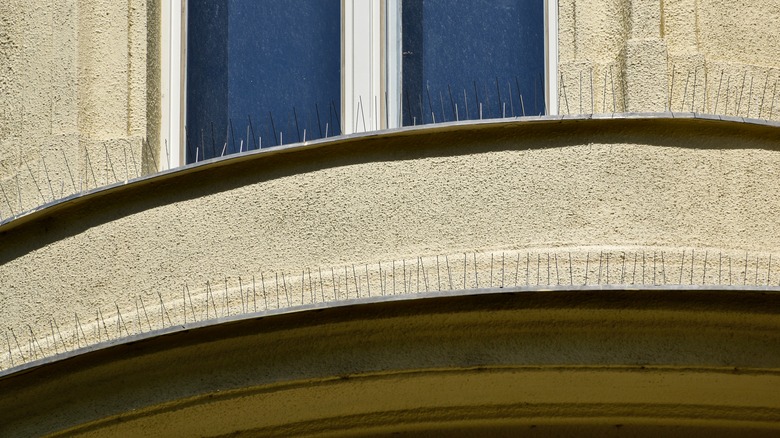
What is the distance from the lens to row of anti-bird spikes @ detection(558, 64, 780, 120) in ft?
30.8

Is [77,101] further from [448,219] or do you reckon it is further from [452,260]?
[452,260]

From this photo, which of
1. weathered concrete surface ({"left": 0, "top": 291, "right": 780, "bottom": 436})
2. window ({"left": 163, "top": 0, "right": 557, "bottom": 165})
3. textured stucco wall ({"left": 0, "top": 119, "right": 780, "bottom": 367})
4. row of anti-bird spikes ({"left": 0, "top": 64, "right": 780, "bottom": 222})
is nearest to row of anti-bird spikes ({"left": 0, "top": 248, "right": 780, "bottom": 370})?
textured stucco wall ({"left": 0, "top": 119, "right": 780, "bottom": 367})

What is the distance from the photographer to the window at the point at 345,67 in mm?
9938

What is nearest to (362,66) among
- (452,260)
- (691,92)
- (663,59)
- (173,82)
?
(173,82)

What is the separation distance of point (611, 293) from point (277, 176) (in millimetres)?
1986

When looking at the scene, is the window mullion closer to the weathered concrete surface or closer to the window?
the window

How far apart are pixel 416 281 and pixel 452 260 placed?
0.22 m

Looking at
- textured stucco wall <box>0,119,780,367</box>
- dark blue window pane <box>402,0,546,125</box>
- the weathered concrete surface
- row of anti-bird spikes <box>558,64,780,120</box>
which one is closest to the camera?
the weathered concrete surface

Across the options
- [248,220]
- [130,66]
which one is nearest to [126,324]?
[248,220]

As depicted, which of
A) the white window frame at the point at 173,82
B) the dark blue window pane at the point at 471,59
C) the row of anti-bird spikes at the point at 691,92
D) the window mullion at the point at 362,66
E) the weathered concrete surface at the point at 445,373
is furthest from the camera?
the white window frame at the point at 173,82

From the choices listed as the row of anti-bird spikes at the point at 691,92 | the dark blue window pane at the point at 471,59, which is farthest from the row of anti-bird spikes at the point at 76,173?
the row of anti-bird spikes at the point at 691,92

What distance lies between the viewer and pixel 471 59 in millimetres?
10000

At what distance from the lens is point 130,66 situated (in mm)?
10414

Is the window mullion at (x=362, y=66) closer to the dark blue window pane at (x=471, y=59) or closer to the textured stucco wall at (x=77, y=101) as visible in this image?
the dark blue window pane at (x=471, y=59)
